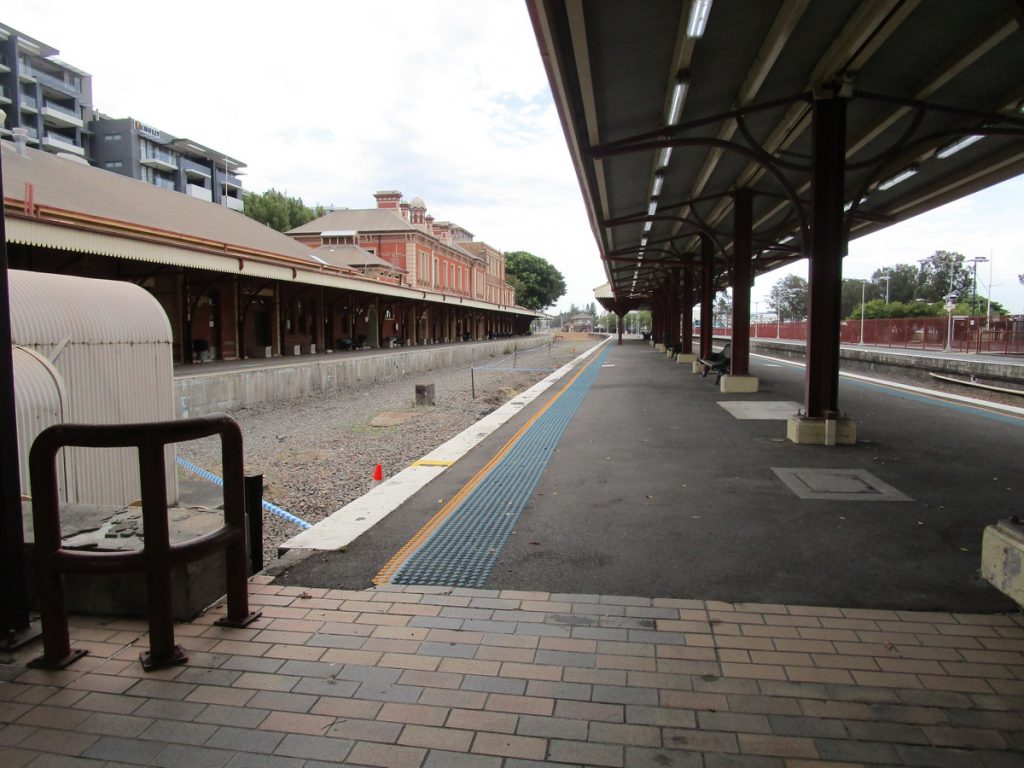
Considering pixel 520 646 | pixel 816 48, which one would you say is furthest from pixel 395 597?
pixel 816 48

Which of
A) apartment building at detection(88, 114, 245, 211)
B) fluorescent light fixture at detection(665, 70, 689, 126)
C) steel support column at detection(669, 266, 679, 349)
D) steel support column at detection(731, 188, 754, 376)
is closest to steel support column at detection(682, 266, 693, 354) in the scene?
steel support column at detection(669, 266, 679, 349)

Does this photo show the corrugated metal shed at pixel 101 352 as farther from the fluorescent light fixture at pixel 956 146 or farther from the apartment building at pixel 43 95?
the apartment building at pixel 43 95

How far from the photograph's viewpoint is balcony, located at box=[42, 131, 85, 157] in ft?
200

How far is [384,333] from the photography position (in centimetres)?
4050

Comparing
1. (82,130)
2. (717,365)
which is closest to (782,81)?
(717,365)

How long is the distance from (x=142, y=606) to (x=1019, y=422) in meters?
10.8

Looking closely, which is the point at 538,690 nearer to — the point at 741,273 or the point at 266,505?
the point at 266,505

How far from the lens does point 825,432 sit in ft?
26.1

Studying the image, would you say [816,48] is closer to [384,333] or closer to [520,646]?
[520,646]

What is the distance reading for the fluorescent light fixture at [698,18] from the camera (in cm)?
574

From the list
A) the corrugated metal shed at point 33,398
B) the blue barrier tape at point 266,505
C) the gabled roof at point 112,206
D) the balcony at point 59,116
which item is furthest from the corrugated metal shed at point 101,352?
the balcony at point 59,116

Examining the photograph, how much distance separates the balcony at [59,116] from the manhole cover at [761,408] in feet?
242

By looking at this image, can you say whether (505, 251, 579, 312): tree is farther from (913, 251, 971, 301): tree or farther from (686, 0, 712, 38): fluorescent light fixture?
(686, 0, 712, 38): fluorescent light fixture

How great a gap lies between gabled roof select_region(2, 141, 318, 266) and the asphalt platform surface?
11.7m
